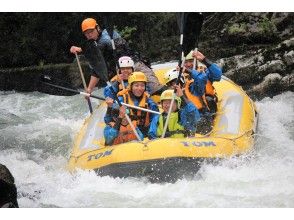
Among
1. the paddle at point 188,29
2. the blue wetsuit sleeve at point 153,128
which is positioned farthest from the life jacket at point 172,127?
the paddle at point 188,29

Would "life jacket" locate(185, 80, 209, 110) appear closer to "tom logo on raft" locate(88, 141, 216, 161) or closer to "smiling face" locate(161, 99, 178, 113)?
"smiling face" locate(161, 99, 178, 113)

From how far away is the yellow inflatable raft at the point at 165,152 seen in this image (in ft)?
11.0

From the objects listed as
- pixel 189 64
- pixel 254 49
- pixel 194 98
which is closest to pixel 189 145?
pixel 194 98

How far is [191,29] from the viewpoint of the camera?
387 centimetres

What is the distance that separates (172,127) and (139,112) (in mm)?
245

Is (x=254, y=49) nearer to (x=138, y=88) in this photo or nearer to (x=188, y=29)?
(x=188, y=29)

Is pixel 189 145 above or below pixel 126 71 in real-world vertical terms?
below

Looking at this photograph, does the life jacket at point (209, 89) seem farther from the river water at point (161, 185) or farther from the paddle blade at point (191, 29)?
the river water at point (161, 185)

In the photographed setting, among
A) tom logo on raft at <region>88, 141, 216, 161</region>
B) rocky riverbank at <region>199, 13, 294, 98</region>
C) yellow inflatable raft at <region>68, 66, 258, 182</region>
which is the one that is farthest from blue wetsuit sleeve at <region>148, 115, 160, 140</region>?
rocky riverbank at <region>199, 13, 294, 98</region>

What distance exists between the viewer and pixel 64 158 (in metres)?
4.42

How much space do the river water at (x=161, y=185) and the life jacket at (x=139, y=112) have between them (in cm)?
50

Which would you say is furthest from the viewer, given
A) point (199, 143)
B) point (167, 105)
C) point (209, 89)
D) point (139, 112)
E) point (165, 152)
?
point (209, 89)

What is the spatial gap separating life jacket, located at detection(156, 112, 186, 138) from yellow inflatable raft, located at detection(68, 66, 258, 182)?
0.11m
